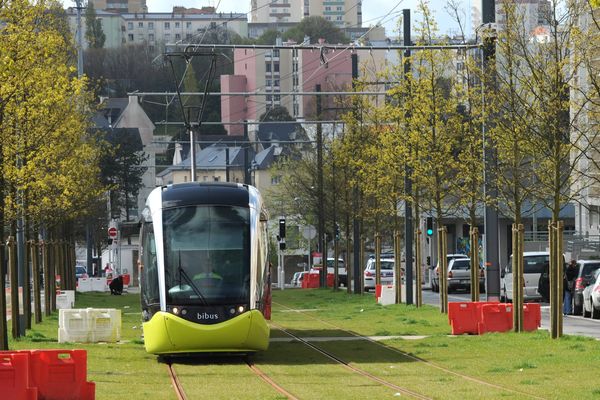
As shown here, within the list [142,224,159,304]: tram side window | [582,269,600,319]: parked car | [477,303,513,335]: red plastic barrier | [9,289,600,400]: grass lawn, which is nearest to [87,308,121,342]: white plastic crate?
[9,289,600,400]: grass lawn

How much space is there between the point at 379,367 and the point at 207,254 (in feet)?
12.4

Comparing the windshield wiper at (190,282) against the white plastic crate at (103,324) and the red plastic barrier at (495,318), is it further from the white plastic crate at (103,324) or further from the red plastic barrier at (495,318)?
the red plastic barrier at (495,318)

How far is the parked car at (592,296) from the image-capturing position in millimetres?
39156

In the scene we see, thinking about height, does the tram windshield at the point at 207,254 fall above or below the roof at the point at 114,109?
below

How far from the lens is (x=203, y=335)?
2525cm

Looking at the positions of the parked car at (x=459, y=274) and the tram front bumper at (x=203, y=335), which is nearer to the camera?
the tram front bumper at (x=203, y=335)

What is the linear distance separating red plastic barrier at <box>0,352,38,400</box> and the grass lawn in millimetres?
2307

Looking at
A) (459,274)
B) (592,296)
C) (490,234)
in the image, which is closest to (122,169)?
(459,274)

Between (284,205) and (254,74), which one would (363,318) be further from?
(254,74)

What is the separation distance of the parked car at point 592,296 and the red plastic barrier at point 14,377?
937 inches

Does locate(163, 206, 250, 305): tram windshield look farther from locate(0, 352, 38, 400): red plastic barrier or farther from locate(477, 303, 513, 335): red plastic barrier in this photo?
locate(0, 352, 38, 400): red plastic barrier

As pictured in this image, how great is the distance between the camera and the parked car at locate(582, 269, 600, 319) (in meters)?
39.2

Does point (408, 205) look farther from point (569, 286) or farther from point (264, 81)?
point (264, 81)

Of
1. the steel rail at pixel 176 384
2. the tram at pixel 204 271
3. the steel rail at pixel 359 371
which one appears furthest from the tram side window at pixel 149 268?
the steel rail at pixel 359 371
